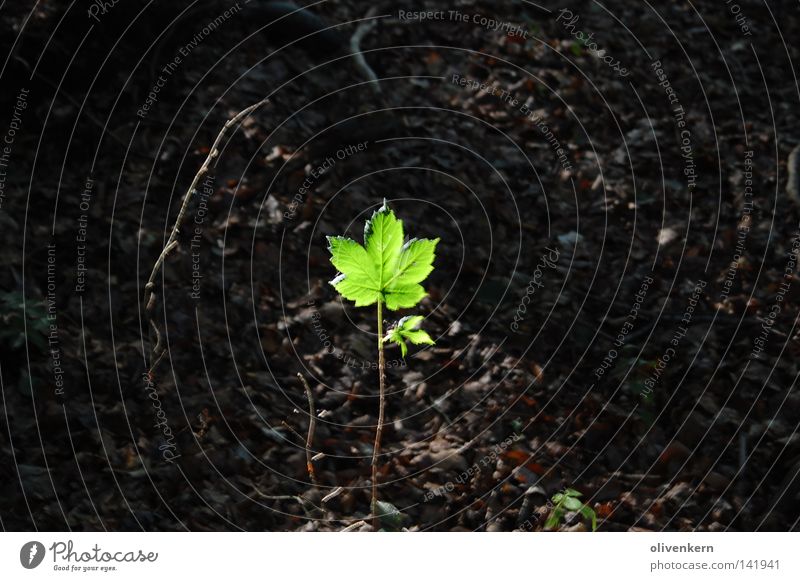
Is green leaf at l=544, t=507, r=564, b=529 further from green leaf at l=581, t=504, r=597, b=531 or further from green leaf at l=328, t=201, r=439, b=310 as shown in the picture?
green leaf at l=328, t=201, r=439, b=310

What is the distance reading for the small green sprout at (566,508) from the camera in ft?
10.6

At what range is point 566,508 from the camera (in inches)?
131

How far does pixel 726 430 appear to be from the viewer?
372 cm

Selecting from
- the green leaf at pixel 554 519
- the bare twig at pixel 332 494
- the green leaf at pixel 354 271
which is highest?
the green leaf at pixel 354 271

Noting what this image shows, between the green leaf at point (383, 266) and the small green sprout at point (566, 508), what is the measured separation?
124 centimetres

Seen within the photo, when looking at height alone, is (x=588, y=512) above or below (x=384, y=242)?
below

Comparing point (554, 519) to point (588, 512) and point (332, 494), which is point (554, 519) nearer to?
point (588, 512)

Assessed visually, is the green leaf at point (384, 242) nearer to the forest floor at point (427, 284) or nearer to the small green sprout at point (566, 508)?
the forest floor at point (427, 284)

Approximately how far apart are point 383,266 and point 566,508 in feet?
4.88

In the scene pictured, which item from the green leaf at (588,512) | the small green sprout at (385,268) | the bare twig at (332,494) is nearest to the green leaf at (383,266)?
the small green sprout at (385,268)

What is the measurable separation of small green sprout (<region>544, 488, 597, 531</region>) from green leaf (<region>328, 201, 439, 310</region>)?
48.9 inches

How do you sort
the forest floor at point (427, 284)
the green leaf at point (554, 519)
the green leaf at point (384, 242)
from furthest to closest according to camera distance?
the forest floor at point (427, 284)
the green leaf at point (554, 519)
the green leaf at point (384, 242)

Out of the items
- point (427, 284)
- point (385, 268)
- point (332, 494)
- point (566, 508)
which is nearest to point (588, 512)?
point (566, 508)

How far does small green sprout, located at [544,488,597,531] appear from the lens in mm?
3246
